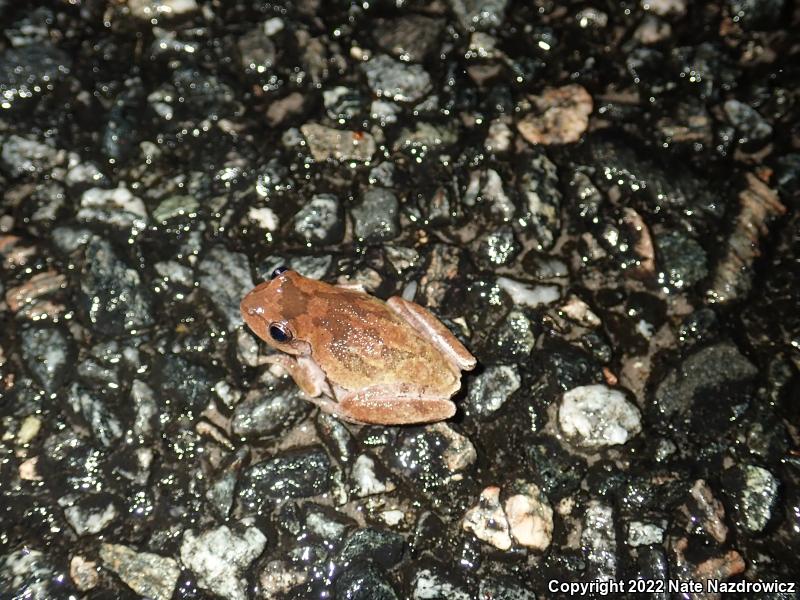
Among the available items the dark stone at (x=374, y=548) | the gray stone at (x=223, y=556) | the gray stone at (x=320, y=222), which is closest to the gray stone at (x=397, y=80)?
the gray stone at (x=320, y=222)

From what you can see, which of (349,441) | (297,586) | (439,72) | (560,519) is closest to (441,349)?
(349,441)

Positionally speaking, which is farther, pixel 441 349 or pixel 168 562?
pixel 441 349

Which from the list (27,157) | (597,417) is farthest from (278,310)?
(27,157)

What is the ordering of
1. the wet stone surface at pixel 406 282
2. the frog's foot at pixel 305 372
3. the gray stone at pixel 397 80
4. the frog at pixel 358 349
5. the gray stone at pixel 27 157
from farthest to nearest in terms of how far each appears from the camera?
the gray stone at pixel 397 80, the gray stone at pixel 27 157, the frog's foot at pixel 305 372, the frog at pixel 358 349, the wet stone surface at pixel 406 282

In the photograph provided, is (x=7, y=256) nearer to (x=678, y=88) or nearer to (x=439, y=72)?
(x=439, y=72)

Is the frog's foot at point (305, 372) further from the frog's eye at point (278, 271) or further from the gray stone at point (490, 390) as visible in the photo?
the gray stone at point (490, 390)
